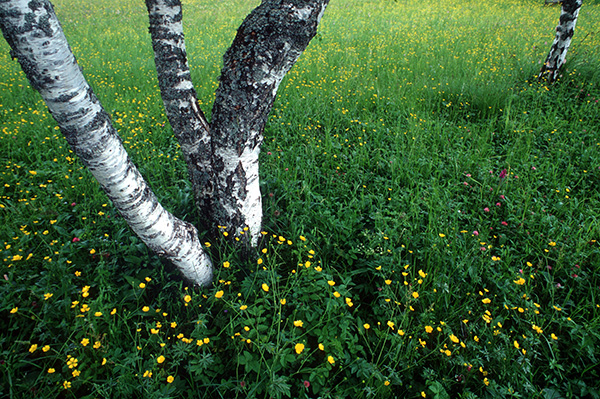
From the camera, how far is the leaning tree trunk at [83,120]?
4.36 feet

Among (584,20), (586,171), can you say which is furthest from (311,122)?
(584,20)

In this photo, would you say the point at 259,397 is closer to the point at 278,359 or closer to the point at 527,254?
the point at 278,359

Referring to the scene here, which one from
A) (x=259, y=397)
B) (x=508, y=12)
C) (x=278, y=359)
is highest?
(x=508, y=12)

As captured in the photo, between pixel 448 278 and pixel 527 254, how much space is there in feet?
2.47

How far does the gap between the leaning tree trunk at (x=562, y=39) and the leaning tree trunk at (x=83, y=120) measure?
6.23 m

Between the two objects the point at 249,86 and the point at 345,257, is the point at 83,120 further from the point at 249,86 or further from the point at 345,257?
the point at 345,257

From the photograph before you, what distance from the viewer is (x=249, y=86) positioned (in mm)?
2012

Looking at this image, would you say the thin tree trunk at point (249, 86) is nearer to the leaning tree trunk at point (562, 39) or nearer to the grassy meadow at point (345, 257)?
the grassy meadow at point (345, 257)

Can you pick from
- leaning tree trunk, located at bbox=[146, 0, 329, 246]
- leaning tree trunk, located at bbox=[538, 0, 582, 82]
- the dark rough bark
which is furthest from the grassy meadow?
the dark rough bark

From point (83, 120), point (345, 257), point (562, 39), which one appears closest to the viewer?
point (83, 120)

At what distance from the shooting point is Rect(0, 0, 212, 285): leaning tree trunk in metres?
1.33

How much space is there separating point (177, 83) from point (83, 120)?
836 mm

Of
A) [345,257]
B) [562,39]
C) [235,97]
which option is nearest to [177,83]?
[235,97]

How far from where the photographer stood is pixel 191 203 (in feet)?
9.53
